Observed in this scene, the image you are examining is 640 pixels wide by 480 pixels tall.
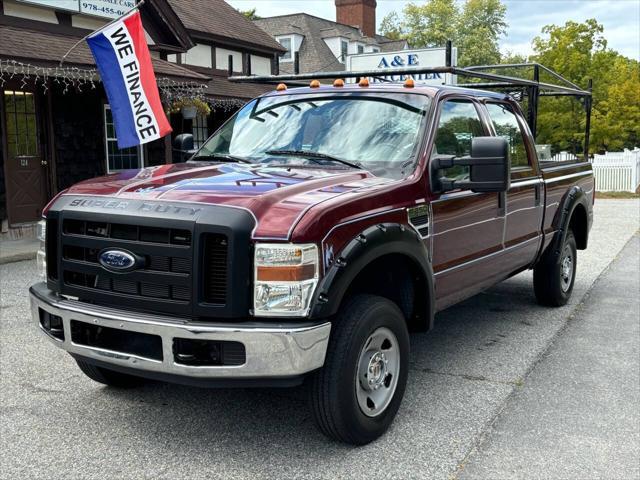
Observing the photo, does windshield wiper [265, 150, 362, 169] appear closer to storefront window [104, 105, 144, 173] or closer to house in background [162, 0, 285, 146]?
storefront window [104, 105, 144, 173]

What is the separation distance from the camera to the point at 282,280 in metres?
3.19

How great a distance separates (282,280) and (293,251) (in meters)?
0.14

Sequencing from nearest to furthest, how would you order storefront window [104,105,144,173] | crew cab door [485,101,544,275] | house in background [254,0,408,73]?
1. crew cab door [485,101,544,275]
2. storefront window [104,105,144,173]
3. house in background [254,0,408,73]

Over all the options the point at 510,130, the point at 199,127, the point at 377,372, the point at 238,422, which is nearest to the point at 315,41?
the point at 199,127

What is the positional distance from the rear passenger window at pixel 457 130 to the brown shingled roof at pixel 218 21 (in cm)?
1528

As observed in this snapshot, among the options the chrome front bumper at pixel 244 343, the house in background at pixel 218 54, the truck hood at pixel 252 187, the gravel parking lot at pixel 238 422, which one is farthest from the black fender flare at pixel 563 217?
the house in background at pixel 218 54

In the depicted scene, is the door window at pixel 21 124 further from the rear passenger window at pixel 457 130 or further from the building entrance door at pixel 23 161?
the rear passenger window at pixel 457 130

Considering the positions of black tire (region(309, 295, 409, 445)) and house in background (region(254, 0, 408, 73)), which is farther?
house in background (region(254, 0, 408, 73))

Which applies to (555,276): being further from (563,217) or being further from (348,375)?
(348,375)

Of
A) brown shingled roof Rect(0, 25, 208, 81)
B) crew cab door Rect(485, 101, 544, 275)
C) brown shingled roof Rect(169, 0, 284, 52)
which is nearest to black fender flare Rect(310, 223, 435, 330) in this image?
crew cab door Rect(485, 101, 544, 275)

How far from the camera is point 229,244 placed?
317cm

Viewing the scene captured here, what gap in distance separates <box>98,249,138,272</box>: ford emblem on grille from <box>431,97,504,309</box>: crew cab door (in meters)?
1.87

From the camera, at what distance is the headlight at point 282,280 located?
10.4 feet

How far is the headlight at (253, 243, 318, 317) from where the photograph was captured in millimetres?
3182
